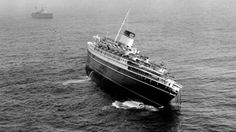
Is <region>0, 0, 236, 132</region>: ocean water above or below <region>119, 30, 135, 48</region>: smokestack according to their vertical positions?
below

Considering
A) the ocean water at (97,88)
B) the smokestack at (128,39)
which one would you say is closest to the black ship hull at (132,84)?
the ocean water at (97,88)

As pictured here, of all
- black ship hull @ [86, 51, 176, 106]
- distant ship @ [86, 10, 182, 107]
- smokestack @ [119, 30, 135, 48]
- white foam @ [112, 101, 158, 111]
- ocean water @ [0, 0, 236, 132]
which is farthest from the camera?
smokestack @ [119, 30, 135, 48]

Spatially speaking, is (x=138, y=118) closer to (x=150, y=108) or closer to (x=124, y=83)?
(x=150, y=108)

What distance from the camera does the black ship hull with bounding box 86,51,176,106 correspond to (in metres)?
75.6

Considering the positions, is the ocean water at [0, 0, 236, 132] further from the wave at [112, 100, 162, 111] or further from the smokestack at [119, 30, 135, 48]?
the smokestack at [119, 30, 135, 48]

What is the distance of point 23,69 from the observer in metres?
110

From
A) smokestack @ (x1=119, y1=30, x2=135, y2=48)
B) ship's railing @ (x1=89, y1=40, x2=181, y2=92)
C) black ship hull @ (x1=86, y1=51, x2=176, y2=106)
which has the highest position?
smokestack @ (x1=119, y1=30, x2=135, y2=48)

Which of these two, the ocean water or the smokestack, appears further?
the smokestack

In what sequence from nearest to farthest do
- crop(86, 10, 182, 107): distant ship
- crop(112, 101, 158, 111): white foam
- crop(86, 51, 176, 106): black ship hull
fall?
crop(86, 10, 182, 107): distant ship, crop(86, 51, 176, 106): black ship hull, crop(112, 101, 158, 111): white foam

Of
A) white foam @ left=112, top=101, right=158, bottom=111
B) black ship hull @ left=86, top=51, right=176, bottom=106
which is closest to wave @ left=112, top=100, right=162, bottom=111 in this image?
white foam @ left=112, top=101, right=158, bottom=111

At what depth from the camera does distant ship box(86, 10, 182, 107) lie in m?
75.4

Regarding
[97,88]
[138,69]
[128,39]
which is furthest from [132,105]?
[128,39]

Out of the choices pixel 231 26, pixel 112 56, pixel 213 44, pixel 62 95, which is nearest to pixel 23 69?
pixel 62 95

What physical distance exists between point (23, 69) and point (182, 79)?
2187 inches
